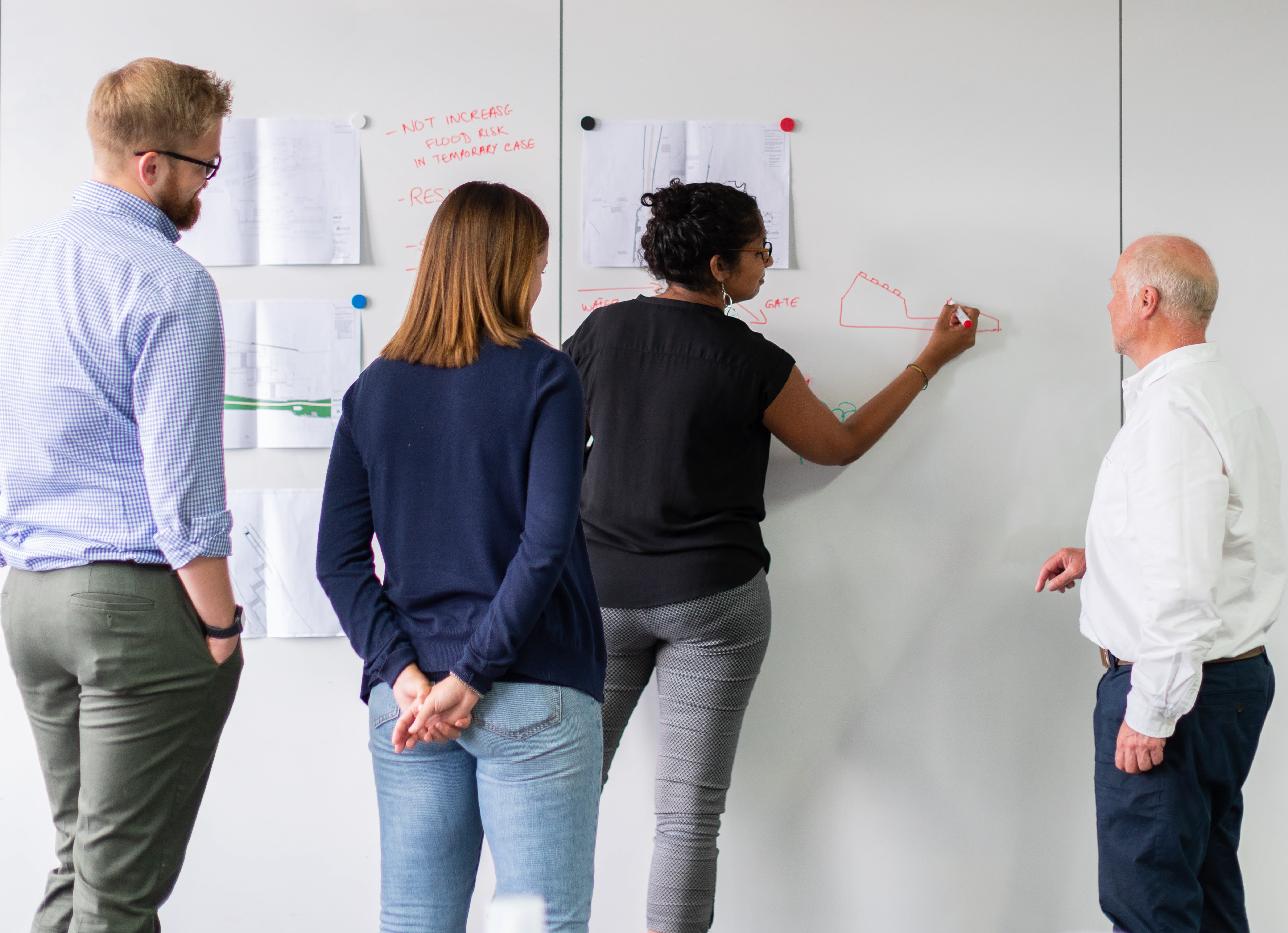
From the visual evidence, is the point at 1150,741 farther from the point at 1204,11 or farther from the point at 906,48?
the point at 1204,11

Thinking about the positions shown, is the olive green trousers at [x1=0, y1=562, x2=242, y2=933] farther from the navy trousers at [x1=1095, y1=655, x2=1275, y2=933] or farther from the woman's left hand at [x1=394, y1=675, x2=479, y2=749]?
the navy trousers at [x1=1095, y1=655, x2=1275, y2=933]

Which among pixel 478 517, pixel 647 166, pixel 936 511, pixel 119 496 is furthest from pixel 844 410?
pixel 119 496

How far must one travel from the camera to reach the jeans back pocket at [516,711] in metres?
1.11

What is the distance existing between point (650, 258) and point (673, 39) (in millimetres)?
592

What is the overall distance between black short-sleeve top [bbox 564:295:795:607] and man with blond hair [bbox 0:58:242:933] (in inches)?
25.5

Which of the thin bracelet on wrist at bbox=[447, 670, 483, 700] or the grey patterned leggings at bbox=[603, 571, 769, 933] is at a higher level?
the thin bracelet on wrist at bbox=[447, 670, 483, 700]

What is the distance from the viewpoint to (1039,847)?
204cm

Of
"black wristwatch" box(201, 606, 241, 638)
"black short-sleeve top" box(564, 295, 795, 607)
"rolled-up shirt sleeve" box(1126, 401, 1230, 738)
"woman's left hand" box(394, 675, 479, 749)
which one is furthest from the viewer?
"black short-sleeve top" box(564, 295, 795, 607)

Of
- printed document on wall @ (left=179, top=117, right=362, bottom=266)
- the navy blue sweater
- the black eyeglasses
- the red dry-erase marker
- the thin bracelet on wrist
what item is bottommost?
the thin bracelet on wrist

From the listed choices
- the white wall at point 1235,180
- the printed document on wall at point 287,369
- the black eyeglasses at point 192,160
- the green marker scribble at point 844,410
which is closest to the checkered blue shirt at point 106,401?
the black eyeglasses at point 192,160

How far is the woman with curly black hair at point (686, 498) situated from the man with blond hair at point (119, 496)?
661 millimetres

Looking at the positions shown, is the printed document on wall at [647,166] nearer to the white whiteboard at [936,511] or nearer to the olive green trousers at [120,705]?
the white whiteboard at [936,511]

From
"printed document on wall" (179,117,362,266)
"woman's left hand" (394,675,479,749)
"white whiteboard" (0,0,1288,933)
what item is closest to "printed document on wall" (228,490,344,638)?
"white whiteboard" (0,0,1288,933)

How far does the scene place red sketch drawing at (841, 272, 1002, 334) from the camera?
2.01 meters
